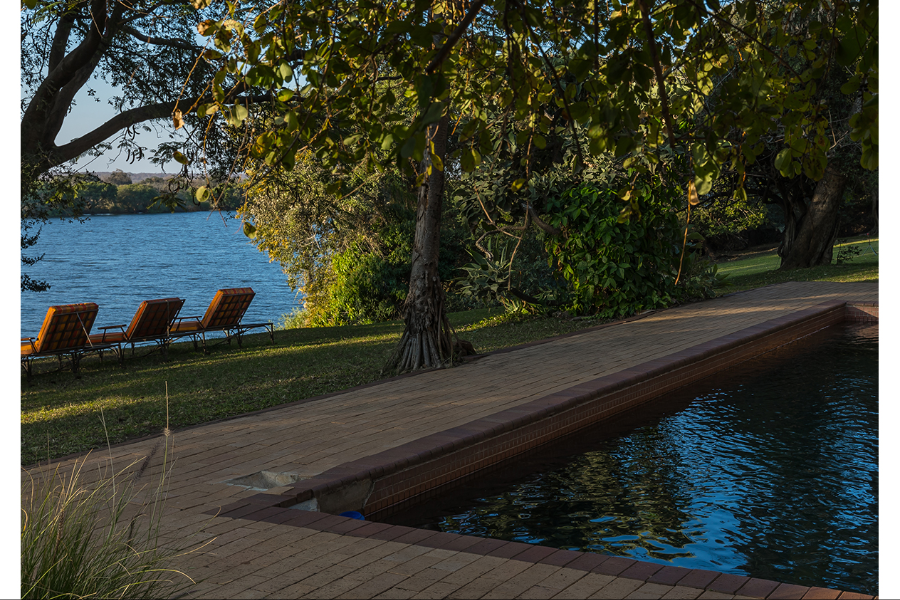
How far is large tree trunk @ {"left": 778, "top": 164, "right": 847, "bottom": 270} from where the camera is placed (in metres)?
22.4

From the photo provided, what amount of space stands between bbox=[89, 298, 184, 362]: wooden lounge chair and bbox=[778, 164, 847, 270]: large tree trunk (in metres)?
18.4

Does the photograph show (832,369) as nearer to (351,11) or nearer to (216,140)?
(351,11)

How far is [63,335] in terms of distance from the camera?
39.0 ft

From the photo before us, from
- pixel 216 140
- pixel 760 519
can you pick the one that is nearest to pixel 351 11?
pixel 760 519

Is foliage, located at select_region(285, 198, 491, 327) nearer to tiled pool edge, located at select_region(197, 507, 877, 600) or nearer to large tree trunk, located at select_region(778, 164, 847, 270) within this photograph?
large tree trunk, located at select_region(778, 164, 847, 270)

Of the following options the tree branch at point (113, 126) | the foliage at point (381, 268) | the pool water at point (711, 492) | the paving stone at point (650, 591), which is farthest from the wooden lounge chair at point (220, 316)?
the paving stone at point (650, 591)

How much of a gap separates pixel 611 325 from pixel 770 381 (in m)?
4.15

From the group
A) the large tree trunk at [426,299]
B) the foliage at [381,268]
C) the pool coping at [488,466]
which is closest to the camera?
the pool coping at [488,466]

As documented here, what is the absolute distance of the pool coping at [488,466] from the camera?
3.93 meters

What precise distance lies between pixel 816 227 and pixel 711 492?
19509mm

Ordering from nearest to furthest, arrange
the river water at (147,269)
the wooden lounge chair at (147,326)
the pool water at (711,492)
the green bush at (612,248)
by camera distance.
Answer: the pool water at (711,492)
the wooden lounge chair at (147,326)
the green bush at (612,248)
the river water at (147,269)

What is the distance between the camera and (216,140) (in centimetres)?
1362

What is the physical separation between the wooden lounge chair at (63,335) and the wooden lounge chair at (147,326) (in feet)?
2.07

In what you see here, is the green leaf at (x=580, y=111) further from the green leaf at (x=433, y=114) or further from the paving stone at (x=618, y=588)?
the paving stone at (x=618, y=588)
